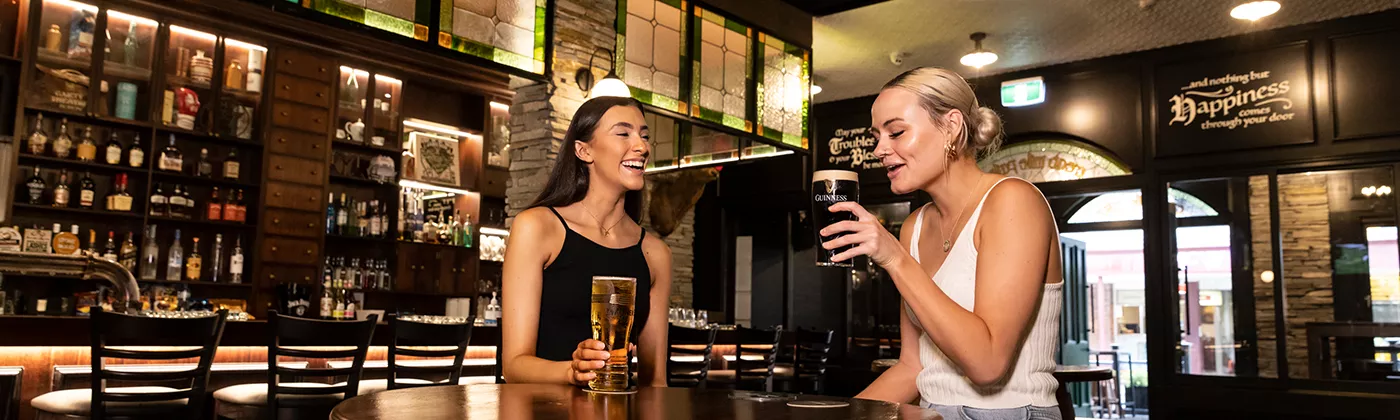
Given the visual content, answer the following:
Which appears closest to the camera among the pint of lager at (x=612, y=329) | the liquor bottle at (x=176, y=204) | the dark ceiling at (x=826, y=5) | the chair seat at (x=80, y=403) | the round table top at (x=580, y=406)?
the round table top at (x=580, y=406)

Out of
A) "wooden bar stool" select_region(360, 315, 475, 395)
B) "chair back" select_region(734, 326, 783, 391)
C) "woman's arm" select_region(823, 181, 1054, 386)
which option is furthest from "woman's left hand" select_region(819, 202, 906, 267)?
"chair back" select_region(734, 326, 783, 391)

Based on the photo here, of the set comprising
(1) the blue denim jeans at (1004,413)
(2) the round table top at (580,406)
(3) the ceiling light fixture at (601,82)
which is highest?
(3) the ceiling light fixture at (601,82)

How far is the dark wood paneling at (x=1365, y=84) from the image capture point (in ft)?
21.1

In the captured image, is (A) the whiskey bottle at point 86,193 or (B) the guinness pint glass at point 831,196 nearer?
(B) the guinness pint glass at point 831,196

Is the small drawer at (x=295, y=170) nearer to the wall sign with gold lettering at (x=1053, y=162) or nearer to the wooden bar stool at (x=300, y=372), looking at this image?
the wooden bar stool at (x=300, y=372)

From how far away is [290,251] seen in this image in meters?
6.39

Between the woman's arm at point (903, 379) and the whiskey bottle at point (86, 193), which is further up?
the whiskey bottle at point (86, 193)

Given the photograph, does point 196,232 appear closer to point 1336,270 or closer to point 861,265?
point 861,265

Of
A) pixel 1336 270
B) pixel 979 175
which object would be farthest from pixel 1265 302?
pixel 979 175

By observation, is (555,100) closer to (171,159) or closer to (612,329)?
(171,159)

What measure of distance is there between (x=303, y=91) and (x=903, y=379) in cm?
577

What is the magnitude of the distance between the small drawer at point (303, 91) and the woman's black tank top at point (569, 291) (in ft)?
16.5

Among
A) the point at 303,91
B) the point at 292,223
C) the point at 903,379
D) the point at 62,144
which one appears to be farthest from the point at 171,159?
the point at 903,379

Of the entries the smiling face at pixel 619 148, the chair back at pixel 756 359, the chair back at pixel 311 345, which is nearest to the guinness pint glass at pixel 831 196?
the smiling face at pixel 619 148
